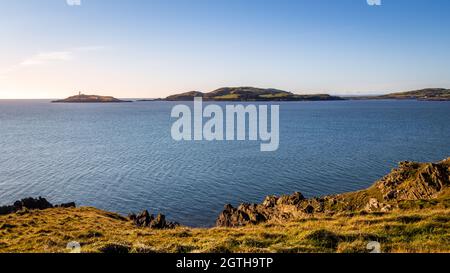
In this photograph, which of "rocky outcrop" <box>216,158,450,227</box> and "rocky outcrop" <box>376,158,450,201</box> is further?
"rocky outcrop" <box>216,158,450,227</box>

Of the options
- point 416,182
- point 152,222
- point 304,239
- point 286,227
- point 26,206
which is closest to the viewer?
point 304,239

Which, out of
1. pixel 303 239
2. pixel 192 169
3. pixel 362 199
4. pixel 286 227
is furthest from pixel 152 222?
pixel 192 169

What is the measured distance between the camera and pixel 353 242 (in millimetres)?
15617

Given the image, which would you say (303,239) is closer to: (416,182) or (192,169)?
(416,182)

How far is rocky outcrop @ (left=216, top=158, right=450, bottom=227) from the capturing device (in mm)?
38906

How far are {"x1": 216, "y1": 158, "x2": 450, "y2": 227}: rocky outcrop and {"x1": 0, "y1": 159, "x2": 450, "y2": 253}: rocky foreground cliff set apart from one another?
0.11 meters

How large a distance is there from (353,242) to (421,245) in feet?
8.69

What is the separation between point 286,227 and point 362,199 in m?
25.4

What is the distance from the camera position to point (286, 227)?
22.4 meters

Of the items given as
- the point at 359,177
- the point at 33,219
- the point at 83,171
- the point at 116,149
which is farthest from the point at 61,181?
the point at 359,177

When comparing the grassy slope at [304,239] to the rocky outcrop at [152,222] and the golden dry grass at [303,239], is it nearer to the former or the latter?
the golden dry grass at [303,239]

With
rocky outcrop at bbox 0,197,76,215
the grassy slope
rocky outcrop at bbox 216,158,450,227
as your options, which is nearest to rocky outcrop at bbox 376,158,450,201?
rocky outcrop at bbox 216,158,450,227

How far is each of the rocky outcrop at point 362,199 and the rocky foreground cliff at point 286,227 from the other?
0.11 meters

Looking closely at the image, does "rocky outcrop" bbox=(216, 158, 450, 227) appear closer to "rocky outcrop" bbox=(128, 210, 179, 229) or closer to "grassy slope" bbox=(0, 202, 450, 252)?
"rocky outcrop" bbox=(128, 210, 179, 229)
